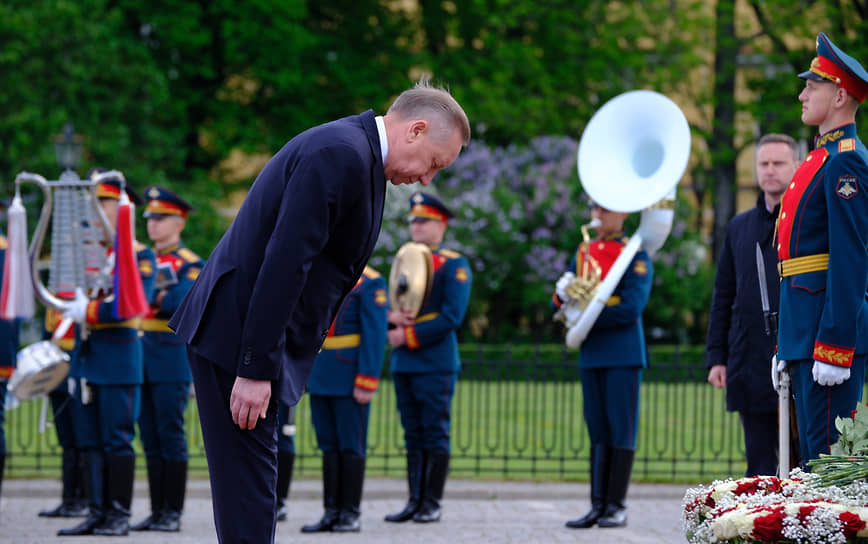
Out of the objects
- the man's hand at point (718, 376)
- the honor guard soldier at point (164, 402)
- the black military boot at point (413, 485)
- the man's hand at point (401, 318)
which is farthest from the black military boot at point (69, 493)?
the man's hand at point (718, 376)

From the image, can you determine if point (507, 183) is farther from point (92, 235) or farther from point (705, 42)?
point (92, 235)

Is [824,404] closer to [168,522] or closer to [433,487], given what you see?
[433,487]

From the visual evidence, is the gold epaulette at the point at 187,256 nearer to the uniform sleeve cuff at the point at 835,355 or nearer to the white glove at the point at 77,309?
the white glove at the point at 77,309

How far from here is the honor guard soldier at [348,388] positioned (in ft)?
27.8

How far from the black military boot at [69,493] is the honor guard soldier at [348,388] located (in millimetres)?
1739

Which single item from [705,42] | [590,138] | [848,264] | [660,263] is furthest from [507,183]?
[848,264]

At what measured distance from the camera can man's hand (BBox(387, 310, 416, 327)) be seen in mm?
9062

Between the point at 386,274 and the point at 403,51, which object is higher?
the point at 403,51

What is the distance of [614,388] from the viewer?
27.4 ft

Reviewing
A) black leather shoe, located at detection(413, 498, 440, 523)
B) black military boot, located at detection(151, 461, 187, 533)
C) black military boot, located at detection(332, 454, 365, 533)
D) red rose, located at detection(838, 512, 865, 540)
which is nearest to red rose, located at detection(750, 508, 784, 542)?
red rose, located at detection(838, 512, 865, 540)

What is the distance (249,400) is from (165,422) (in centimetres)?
440

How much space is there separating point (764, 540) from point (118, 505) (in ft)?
16.5

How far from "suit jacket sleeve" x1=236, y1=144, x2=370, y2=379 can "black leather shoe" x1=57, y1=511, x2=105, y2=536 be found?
13.8 feet

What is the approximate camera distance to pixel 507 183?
2500 centimetres
